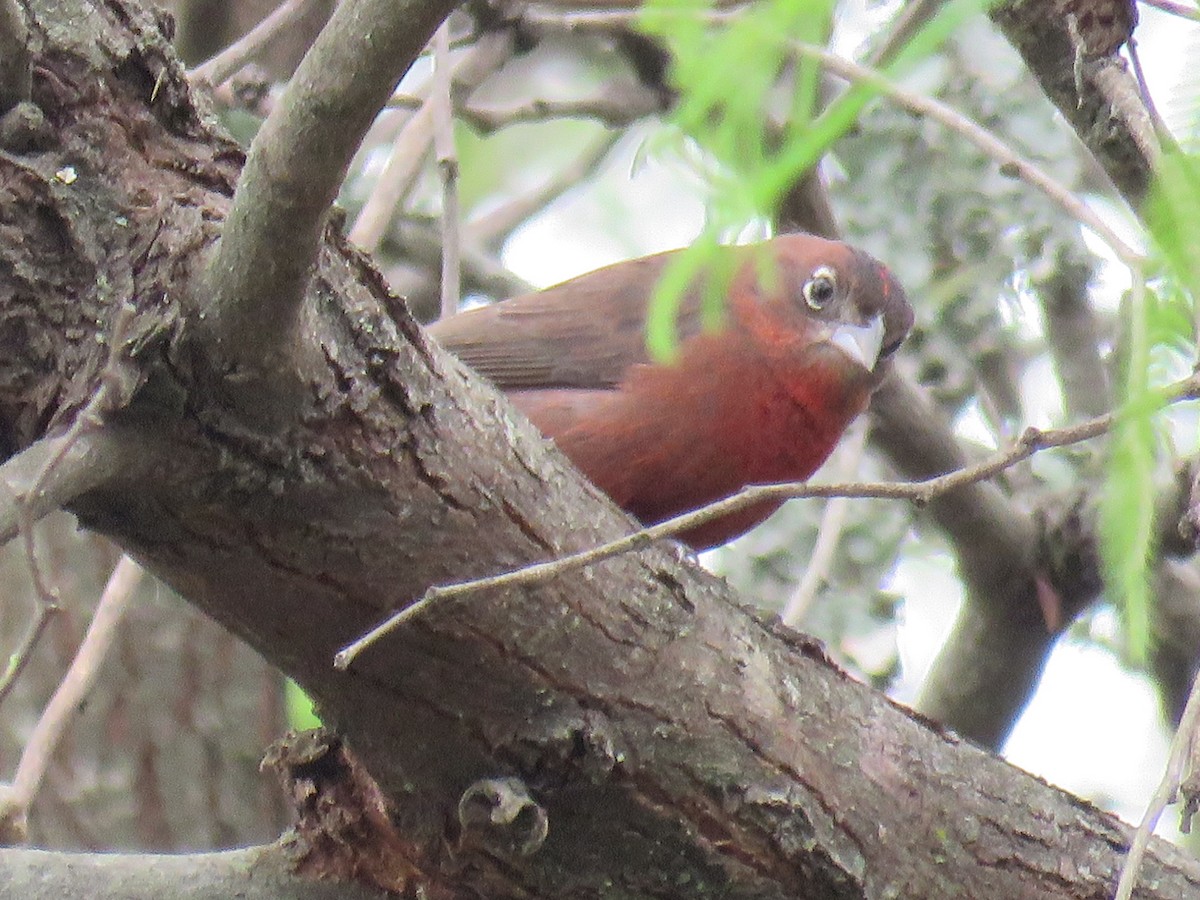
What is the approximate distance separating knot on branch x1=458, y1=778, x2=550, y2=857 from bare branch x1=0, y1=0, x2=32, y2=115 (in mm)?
1147

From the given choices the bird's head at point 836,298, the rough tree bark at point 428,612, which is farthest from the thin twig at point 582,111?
the rough tree bark at point 428,612

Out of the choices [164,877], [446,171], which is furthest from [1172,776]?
[446,171]

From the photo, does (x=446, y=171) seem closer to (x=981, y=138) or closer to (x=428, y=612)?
(x=981, y=138)

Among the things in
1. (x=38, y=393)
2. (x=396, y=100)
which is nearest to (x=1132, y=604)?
(x=38, y=393)

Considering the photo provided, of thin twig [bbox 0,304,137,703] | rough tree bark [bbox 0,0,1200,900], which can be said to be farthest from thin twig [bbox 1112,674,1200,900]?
thin twig [bbox 0,304,137,703]

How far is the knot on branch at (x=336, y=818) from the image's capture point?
8.76ft

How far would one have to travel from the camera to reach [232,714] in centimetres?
521

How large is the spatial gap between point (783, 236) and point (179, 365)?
273cm

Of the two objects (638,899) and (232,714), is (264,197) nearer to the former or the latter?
(638,899)

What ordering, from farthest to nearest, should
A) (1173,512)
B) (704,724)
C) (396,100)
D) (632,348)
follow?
(396,100)
(632,348)
(1173,512)
(704,724)

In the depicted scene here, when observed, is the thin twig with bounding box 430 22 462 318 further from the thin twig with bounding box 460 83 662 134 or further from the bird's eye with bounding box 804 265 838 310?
the bird's eye with bounding box 804 265 838 310

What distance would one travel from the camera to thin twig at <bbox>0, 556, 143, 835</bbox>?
2936 millimetres

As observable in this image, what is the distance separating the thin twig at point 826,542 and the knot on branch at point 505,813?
53.7 inches

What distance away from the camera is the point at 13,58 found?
6.66 ft
